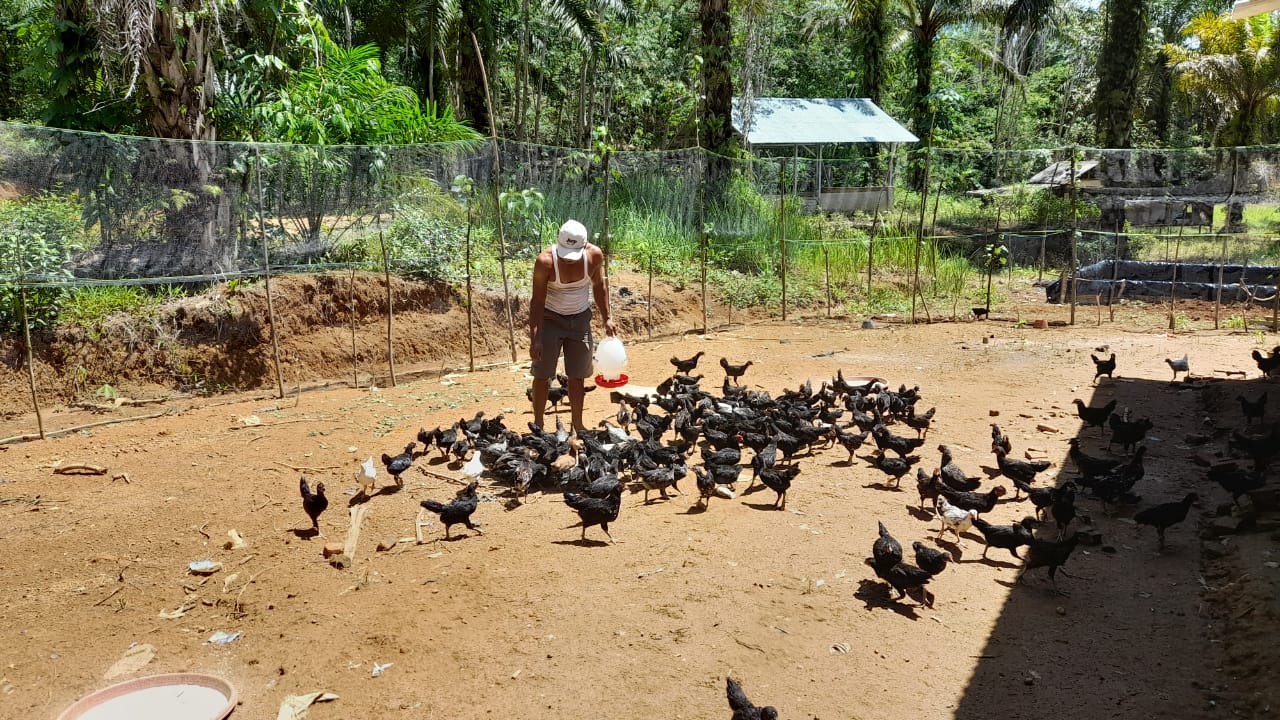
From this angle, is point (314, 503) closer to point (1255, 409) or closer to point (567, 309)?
point (567, 309)

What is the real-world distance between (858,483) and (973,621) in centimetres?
242

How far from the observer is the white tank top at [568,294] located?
8.16 meters

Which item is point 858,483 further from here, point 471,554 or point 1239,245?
point 1239,245

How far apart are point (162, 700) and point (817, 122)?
28162 millimetres

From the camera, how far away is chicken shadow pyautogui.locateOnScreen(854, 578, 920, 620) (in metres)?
5.58

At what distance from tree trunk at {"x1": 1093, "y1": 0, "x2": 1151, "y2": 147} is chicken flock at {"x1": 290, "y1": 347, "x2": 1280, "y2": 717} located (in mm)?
15589

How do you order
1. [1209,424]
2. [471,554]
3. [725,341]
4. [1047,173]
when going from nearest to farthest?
[471,554], [1209,424], [725,341], [1047,173]

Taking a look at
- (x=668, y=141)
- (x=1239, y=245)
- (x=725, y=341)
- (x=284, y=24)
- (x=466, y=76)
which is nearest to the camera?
(x=284, y=24)

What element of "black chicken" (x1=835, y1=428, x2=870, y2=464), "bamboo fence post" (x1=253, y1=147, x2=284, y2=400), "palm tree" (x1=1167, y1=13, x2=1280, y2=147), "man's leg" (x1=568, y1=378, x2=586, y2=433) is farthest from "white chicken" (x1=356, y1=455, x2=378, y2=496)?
"palm tree" (x1=1167, y1=13, x2=1280, y2=147)

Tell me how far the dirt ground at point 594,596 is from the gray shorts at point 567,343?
3.94 ft

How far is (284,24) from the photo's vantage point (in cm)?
1370

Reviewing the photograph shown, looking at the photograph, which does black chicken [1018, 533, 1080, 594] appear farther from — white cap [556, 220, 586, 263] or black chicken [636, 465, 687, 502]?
white cap [556, 220, 586, 263]

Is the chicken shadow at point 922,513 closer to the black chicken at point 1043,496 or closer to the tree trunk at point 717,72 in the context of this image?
the black chicken at point 1043,496

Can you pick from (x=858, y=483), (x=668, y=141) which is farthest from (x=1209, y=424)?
(x=668, y=141)
